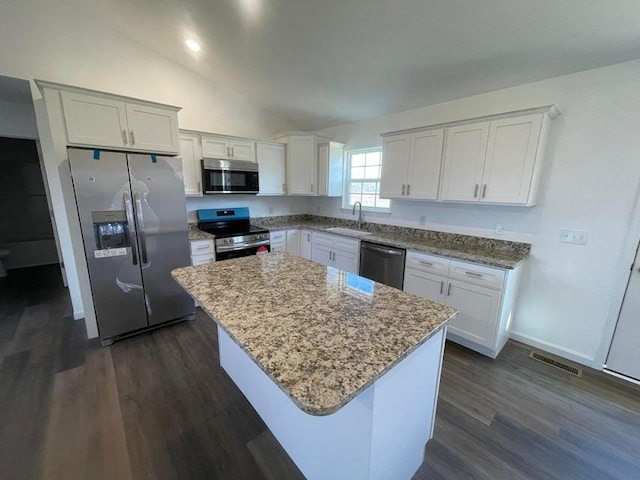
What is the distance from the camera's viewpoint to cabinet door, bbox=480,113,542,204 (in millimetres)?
2176

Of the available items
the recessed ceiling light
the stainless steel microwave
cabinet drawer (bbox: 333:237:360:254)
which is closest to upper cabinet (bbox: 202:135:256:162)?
the stainless steel microwave

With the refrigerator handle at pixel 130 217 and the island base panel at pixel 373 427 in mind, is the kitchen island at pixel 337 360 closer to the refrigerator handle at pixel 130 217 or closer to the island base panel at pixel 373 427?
the island base panel at pixel 373 427

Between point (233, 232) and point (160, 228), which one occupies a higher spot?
point (160, 228)

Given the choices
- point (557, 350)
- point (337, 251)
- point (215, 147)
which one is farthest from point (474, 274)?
point (215, 147)

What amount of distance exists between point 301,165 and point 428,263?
2475 millimetres

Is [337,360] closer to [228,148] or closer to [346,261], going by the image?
[346,261]

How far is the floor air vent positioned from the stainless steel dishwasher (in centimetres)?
136

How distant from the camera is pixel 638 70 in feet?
6.28

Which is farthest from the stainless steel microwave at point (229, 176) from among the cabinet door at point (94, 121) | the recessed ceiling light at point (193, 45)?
the recessed ceiling light at point (193, 45)

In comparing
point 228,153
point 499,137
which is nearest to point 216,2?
point 228,153

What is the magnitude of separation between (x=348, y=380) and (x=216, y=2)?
2931mm

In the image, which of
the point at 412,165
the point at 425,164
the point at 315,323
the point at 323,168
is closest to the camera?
the point at 315,323

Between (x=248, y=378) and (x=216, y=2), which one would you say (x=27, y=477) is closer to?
(x=248, y=378)

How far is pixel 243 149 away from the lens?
3.64m
